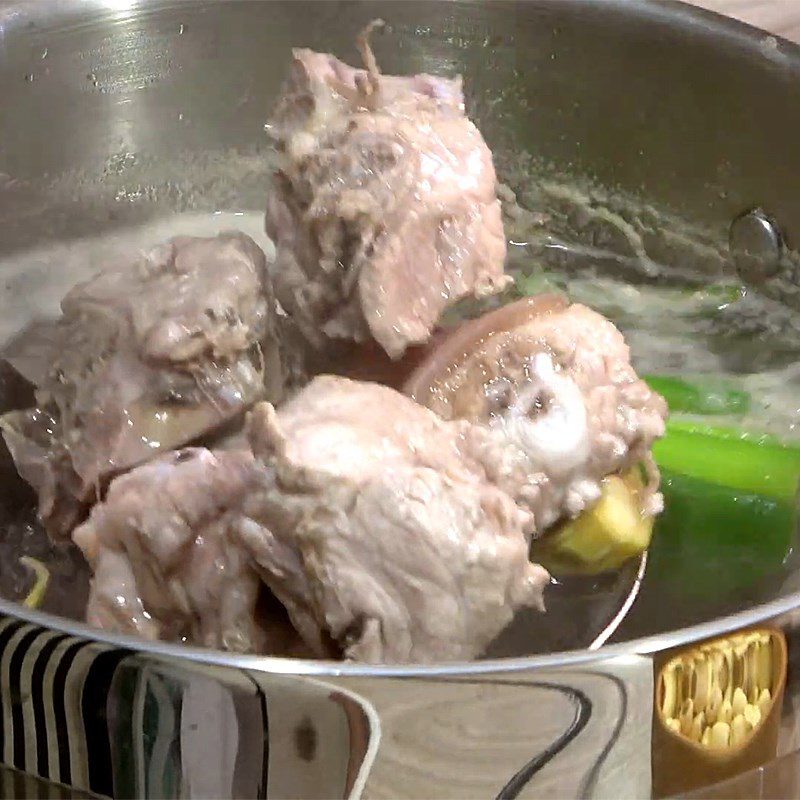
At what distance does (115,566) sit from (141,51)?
61cm

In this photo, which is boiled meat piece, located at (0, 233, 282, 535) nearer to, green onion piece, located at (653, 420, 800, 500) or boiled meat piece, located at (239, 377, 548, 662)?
boiled meat piece, located at (239, 377, 548, 662)

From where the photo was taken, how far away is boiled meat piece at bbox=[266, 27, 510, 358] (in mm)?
664

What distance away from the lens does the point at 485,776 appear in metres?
0.47

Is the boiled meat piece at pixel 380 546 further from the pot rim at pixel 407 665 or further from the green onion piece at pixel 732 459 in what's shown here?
the green onion piece at pixel 732 459

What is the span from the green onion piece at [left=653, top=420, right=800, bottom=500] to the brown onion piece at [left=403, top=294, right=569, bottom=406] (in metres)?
0.16

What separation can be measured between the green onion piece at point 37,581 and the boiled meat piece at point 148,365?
0.12 ft

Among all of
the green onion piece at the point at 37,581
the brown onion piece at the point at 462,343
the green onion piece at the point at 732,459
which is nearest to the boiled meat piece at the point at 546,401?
the brown onion piece at the point at 462,343

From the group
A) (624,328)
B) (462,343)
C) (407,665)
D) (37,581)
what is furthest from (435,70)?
(407,665)

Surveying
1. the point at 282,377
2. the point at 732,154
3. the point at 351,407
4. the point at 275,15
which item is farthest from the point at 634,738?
the point at 275,15

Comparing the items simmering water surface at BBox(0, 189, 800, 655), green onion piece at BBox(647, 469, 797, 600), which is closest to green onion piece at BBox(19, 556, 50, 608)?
simmering water surface at BBox(0, 189, 800, 655)

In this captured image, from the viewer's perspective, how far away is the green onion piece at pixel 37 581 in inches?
27.5

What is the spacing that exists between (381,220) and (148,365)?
0.17m

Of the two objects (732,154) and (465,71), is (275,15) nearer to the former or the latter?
(465,71)

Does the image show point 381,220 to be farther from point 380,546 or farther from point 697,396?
point 697,396
